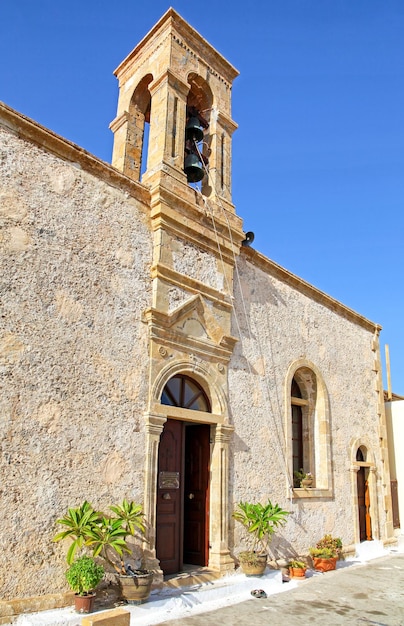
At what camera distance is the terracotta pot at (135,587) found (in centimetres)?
526

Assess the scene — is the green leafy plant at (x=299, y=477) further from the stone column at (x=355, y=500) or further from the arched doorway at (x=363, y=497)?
the arched doorway at (x=363, y=497)

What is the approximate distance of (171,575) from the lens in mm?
6488

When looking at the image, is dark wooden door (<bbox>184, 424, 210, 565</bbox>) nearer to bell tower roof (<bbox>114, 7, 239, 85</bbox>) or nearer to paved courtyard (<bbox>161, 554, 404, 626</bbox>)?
paved courtyard (<bbox>161, 554, 404, 626</bbox>)

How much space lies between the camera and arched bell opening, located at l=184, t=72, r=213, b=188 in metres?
7.96

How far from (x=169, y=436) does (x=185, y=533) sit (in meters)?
1.64

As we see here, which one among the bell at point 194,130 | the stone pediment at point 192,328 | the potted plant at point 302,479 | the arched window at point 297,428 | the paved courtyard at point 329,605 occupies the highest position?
the bell at point 194,130

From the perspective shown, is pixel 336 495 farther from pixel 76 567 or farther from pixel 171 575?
pixel 76 567

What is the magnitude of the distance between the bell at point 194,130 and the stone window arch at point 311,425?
435 cm

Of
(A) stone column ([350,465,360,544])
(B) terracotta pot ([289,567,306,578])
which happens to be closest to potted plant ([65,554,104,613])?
(B) terracotta pot ([289,567,306,578])

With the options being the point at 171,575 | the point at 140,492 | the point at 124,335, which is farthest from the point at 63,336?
the point at 171,575

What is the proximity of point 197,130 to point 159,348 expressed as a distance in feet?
12.4

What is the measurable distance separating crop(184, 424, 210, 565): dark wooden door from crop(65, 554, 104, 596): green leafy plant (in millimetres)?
2457

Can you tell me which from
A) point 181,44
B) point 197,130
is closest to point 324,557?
point 197,130

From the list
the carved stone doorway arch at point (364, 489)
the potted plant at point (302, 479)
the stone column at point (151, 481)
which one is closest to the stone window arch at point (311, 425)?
the potted plant at point (302, 479)
